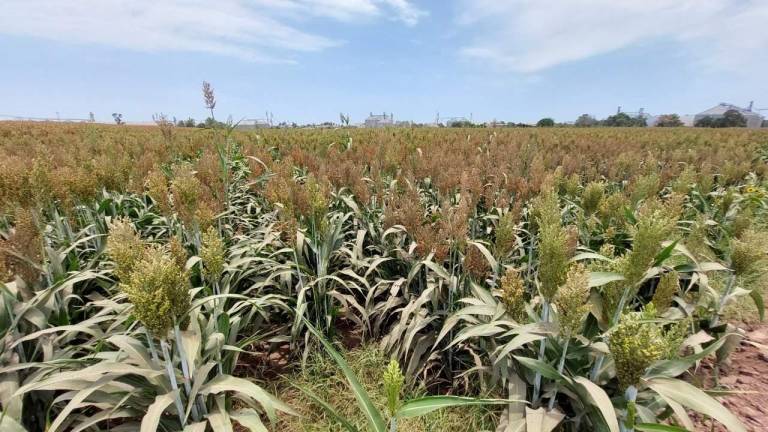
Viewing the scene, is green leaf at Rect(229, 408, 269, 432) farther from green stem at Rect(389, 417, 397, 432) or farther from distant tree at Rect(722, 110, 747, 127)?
distant tree at Rect(722, 110, 747, 127)

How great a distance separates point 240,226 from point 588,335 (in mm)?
3787

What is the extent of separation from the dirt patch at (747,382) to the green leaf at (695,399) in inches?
31.6

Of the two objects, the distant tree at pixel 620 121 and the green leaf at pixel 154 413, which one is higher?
the distant tree at pixel 620 121

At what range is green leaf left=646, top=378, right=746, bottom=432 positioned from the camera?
4.43ft

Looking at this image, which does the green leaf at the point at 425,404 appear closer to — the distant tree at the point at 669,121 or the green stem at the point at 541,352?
the green stem at the point at 541,352

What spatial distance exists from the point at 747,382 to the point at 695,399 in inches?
65.4

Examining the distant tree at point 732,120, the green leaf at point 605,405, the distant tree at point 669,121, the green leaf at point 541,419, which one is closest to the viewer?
the green leaf at point 605,405

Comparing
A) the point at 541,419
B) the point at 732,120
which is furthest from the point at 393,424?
the point at 732,120

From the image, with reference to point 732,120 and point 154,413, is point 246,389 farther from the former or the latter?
point 732,120

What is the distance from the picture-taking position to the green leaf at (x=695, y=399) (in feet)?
4.43

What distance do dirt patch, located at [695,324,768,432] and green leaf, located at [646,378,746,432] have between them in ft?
2.63

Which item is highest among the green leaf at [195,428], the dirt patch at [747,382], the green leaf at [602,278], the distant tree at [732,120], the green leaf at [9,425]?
the distant tree at [732,120]

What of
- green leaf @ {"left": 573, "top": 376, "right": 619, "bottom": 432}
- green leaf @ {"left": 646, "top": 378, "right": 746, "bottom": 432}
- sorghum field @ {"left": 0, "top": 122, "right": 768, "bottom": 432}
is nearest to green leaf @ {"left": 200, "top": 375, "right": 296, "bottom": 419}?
sorghum field @ {"left": 0, "top": 122, "right": 768, "bottom": 432}

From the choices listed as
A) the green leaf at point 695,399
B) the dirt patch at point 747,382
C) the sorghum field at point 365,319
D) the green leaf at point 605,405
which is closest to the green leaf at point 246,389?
the sorghum field at point 365,319
